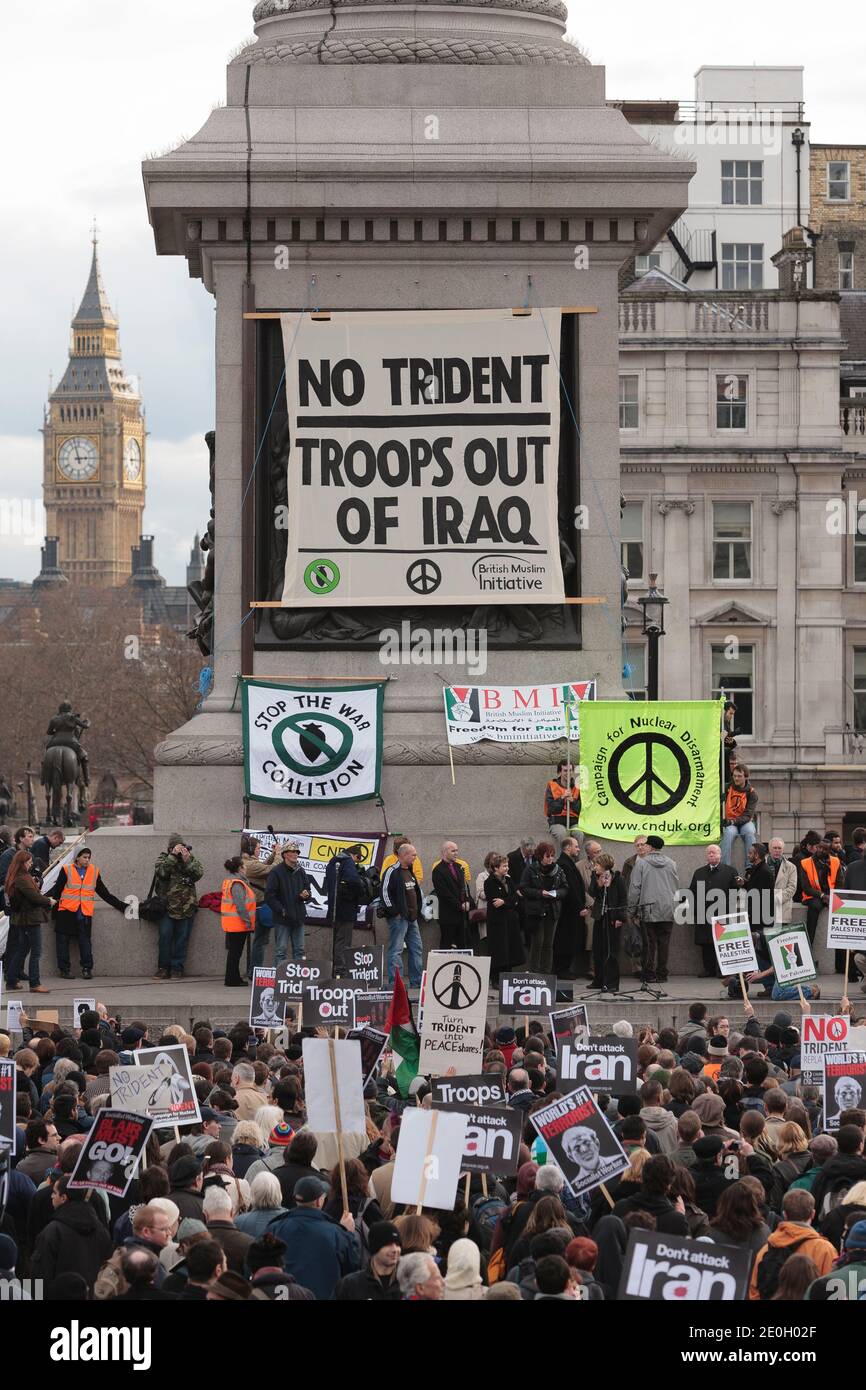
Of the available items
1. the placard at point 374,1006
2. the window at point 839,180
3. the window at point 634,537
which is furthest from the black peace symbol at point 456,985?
the window at point 839,180

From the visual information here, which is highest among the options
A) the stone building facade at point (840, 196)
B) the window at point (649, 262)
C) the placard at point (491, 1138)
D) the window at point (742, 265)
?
the stone building facade at point (840, 196)

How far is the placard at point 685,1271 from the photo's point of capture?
9.27 m

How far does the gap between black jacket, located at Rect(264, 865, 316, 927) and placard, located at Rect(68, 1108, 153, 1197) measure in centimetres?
1081

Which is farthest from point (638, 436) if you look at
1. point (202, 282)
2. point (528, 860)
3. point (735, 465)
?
point (528, 860)

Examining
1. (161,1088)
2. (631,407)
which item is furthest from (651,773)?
(631,407)

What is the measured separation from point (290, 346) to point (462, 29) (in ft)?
12.4

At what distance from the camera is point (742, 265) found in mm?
84312

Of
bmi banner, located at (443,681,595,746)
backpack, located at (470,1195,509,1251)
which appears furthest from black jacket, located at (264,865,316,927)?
backpack, located at (470,1195,509,1251)

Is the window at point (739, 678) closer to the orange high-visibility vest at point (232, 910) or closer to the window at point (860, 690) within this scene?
the window at point (860, 690)

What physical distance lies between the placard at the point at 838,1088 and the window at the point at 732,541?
177ft

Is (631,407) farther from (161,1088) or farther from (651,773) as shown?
(161,1088)

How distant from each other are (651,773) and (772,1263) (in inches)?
546

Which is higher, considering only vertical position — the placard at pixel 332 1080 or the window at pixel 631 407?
the window at pixel 631 407
